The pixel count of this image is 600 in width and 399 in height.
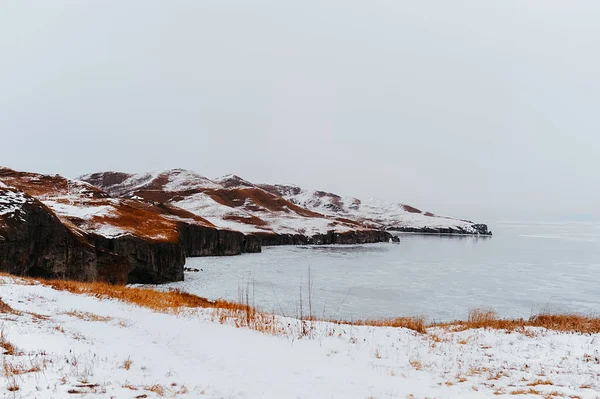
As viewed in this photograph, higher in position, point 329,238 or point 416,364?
point 416,364

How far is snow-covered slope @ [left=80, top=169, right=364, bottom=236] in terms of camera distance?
9594 cm

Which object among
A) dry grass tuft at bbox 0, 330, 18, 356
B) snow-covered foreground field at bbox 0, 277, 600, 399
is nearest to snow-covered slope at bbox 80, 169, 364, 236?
snow-covered foreground field at bbox 0, 277, 600, 399

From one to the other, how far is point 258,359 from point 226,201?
120 metres

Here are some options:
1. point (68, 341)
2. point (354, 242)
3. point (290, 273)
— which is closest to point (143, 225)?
point (290, 273)

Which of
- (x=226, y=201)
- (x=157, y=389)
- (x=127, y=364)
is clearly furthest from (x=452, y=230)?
(x=157, y=389)

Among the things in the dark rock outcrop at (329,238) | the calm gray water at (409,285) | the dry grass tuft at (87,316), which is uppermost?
the dry grass tuft at (87,316)

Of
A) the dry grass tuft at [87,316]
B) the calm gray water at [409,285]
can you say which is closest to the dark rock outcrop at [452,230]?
the calm gray water at [409,285]

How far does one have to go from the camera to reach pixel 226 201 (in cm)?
12675

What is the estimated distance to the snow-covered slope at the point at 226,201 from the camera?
315 feet

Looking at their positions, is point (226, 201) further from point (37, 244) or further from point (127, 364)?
point (127, 364)

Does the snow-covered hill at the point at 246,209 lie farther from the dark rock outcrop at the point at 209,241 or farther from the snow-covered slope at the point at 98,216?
the snow-covered slope at the point at 98,216

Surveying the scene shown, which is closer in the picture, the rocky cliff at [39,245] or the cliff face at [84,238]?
the rocky cliff at [39,245]

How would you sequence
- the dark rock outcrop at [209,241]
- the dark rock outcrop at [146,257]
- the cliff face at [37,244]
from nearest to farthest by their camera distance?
the cliff face at [37,244]
the dark rock outcrop at [146,257]
the dark rock outcrop at [209,241]

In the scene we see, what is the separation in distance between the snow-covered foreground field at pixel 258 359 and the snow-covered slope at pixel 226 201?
2785 inches
